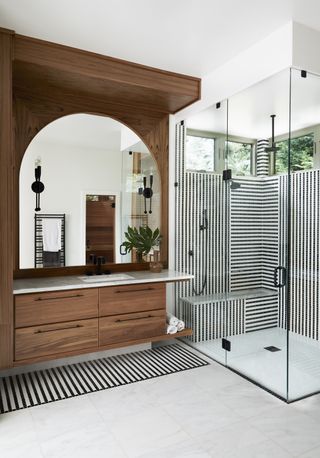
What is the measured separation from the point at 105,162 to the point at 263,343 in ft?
7.22

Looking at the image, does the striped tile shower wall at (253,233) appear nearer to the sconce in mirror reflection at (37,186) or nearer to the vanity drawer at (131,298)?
the vanity drawer at (131,298)

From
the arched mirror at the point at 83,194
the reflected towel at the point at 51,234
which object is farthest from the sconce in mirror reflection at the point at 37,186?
the reflected towel at the point at 51,234

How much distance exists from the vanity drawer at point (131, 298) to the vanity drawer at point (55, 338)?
17 cm

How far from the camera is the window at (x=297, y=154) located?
246 centimetres

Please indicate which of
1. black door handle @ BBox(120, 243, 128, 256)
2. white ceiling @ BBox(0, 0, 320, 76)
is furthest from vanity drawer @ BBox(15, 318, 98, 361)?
white ceiling @ BBox(0, 0, 320, 76)

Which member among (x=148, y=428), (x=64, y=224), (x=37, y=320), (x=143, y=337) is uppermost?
(x=64, y=224)

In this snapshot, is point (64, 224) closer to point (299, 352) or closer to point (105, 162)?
point (105, 162)

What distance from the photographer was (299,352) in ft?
8.42

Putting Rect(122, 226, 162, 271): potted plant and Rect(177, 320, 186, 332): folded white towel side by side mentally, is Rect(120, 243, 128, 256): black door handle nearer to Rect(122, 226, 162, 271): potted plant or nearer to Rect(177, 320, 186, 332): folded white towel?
Rect(122, 226, 162, 271): potted plant

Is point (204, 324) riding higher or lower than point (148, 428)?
higher

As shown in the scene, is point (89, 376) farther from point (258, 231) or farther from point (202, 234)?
point (258, 231)

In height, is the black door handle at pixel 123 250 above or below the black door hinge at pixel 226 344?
above

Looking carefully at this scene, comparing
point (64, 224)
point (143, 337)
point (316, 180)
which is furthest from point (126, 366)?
point (316, 180)

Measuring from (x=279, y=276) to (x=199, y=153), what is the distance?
152 centimetres
